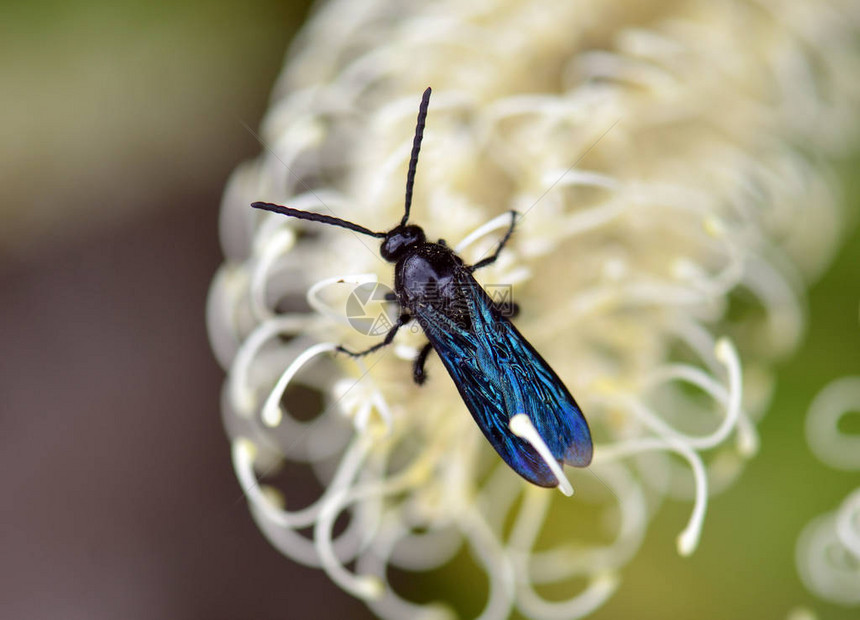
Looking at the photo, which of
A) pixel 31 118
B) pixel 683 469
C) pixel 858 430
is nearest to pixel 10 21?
pixel 31 118

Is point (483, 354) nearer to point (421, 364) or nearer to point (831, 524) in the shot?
point (421, 364)

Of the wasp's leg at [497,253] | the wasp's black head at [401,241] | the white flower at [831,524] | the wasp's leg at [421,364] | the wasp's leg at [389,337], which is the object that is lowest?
the white flower at [831,524]

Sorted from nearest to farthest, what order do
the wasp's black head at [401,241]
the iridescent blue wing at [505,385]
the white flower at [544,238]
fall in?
the iridescent blue wing at [505,385], the wasp's black head at [401,241], the white flower at [544,238]

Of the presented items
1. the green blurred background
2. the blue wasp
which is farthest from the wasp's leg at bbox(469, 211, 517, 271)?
the green blurred background

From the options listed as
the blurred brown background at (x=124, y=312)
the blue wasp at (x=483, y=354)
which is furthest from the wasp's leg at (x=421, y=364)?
the blurred brown background at (x=124, y=312)

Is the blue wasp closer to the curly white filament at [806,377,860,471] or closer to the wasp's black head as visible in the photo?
the wasp's black head

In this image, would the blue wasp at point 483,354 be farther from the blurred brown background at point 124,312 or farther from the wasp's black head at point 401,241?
the blurred brown background at point 124,312
